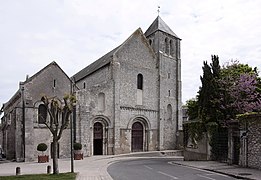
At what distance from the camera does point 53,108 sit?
20.3 metres

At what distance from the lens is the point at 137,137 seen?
1630 inches

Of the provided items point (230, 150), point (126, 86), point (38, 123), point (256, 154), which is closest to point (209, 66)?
point (230, 150)

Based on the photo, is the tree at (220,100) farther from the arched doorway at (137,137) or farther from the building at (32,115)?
the building at (32,115)

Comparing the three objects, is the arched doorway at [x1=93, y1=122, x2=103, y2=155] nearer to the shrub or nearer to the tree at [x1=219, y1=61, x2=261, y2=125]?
the shrub

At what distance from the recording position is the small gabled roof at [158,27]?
152 ft

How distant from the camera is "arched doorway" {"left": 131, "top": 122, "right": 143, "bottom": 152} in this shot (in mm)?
40906

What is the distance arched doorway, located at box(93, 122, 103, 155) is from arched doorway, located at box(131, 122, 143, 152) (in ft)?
15.8

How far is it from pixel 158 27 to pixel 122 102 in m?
13.8

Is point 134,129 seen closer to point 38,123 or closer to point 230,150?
point 38,123

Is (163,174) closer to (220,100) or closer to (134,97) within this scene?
(220,100)

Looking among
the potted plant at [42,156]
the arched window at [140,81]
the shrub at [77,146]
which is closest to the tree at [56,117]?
the potted plant at [42,156]

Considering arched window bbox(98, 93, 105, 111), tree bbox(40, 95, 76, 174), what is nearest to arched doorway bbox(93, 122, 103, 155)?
arched window bbox(98, 93, 105, 111)

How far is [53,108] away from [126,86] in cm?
2056

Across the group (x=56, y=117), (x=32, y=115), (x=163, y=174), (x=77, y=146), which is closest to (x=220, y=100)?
(x=163, y=174)
